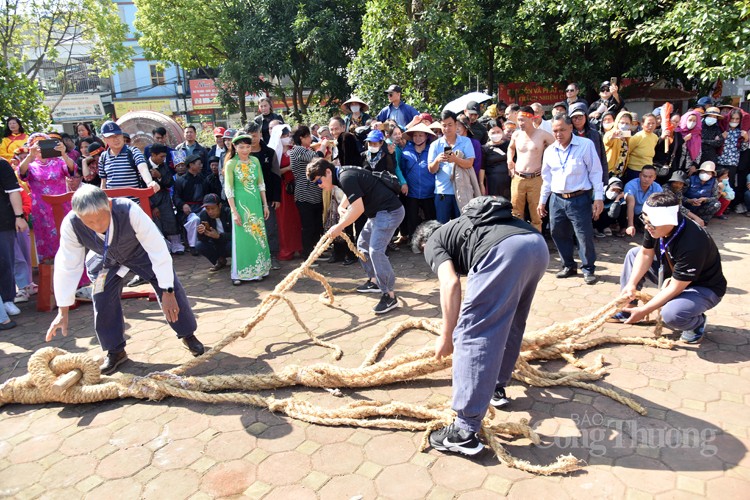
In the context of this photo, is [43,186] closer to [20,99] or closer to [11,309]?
[11,309]

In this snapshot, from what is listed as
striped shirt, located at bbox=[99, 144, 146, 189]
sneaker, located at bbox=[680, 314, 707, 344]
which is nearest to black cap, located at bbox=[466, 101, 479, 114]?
striped shirt, located at bbox=[99, 144, 146, 189]

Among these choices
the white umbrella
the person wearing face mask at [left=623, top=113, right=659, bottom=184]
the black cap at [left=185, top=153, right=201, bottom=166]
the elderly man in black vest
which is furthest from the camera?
the white umbrella

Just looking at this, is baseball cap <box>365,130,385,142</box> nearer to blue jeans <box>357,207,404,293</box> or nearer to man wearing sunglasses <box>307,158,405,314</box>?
man wearing sunglasses <box>307,158,405,314</box>

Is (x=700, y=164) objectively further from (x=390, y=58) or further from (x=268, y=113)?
(x=268, y=113)

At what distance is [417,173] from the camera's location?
682cm

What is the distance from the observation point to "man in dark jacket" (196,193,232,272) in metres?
6.43

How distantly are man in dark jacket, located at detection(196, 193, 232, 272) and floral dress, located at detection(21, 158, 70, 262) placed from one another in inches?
63.3

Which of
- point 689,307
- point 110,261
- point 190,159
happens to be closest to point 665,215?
point 689,307

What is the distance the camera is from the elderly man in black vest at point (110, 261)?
11.7 ft

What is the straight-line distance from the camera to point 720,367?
365 centimetres

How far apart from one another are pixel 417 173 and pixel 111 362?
4196mm

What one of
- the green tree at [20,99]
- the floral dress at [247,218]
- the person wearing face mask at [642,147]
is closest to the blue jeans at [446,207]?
the floral dress at [247,218]

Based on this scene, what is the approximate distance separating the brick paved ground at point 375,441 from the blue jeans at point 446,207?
2.39 meters

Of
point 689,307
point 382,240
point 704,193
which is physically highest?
point 382,240
